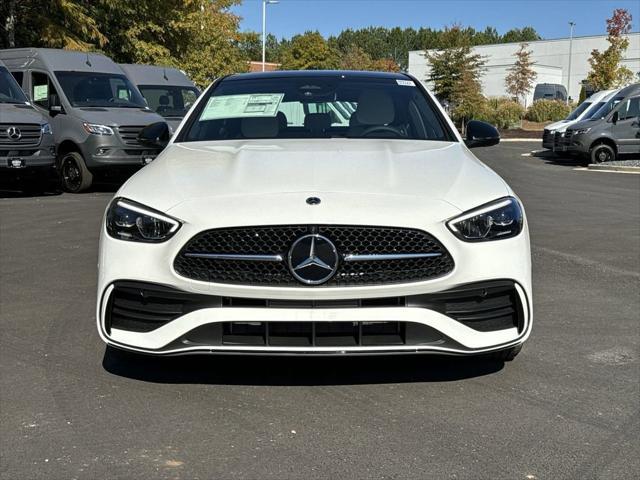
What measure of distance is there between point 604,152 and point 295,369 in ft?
A: 64.3

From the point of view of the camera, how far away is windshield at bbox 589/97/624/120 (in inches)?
883

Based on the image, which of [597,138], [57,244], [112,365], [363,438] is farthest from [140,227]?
[597,138]

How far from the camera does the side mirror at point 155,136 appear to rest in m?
5.67

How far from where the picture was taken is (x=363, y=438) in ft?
11.6

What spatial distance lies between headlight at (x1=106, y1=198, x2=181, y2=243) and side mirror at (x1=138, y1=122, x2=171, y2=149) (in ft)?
5.80

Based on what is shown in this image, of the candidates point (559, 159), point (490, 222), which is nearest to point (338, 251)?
point (490, 222)

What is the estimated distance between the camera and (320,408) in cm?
386

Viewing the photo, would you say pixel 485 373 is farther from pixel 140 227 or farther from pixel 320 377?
pixel 140 227

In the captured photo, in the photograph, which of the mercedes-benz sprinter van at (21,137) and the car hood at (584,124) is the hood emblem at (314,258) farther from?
the car hood at (584,124)

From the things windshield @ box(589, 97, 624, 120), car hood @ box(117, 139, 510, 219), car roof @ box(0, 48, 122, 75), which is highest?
car roof @ box(0, 48, 122, 75)

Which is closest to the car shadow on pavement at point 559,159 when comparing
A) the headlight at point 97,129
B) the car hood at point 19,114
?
the headlight at point 97,129

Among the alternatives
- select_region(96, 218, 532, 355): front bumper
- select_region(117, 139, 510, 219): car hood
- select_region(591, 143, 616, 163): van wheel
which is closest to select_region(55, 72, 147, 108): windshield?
select_region(117, 139, 510, 219): car hood

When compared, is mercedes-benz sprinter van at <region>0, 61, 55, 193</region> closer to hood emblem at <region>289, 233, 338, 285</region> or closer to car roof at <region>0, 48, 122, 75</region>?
car roof at <region>0, 48, 122, 75</region>

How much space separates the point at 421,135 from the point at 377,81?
716 mm
